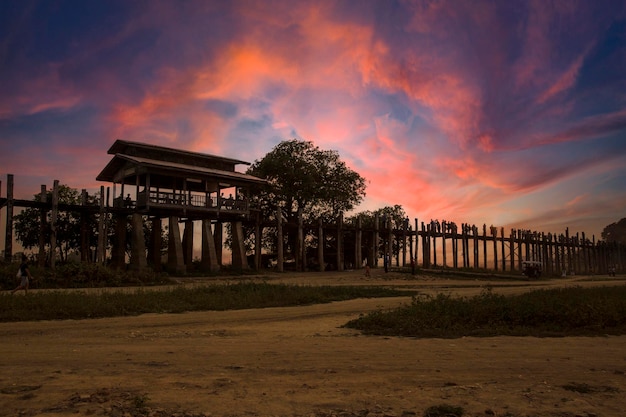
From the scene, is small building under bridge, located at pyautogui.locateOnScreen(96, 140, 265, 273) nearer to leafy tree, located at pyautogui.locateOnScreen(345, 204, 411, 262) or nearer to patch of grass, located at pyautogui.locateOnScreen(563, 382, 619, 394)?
leafy tree, located at pyautogui.locateOnScreen(345, 204, 411, 262)

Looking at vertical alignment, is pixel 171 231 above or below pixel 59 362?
above

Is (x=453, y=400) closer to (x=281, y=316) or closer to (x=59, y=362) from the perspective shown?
(x=59, y=362)

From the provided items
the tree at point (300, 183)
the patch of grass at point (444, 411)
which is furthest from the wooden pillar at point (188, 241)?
the patch of grass at point (444, 411)

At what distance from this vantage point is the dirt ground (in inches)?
237

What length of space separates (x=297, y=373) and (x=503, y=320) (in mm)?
7525

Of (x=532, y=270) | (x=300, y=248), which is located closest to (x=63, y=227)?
(x=300, y=248)

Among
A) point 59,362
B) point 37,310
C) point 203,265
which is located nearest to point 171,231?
point 203,265

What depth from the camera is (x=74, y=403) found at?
598 centimetres

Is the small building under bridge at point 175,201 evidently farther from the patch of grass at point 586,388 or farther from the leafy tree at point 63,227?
the patch of grass at point 586,388

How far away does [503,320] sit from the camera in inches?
507

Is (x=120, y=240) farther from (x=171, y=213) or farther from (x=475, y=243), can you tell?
(x=475, y=243)

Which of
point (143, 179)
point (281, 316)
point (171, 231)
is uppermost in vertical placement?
point (143, 179)

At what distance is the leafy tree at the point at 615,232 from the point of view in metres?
127

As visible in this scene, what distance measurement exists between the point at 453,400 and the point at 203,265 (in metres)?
32.5
